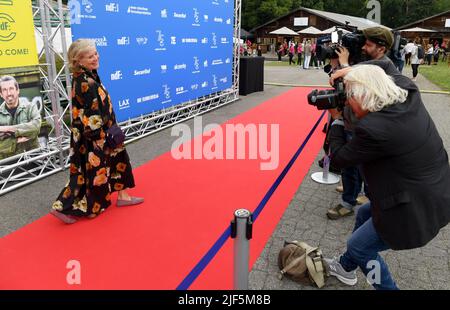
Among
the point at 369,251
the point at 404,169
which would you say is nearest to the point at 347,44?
the point at 404,169

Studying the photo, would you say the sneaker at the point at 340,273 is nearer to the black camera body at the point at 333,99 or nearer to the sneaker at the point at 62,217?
the black camera body at the point at 333,99

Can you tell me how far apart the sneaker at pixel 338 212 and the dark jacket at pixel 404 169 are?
1687mm

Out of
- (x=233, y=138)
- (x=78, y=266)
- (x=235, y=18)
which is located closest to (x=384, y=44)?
(x=78, y=266)

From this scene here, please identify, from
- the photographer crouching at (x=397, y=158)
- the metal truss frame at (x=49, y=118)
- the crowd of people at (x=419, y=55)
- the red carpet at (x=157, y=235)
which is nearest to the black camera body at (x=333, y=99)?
the photographer crouching at (x=397, y=158)

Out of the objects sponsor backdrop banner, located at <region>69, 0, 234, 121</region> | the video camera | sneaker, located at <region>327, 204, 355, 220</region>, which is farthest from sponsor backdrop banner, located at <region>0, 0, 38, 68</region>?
sneaker, located at <region>327, 204, 355, 220</region>

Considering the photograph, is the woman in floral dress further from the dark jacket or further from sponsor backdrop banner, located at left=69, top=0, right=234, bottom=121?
the dark jacket

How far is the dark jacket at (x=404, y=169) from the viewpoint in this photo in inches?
71.9

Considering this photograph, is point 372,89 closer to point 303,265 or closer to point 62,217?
point 303,265

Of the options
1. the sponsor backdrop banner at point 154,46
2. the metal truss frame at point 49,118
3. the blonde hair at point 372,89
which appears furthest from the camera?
the sponsor backdrop banner at point 154,46

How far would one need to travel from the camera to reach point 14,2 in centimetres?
400

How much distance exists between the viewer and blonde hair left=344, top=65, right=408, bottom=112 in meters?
1.88

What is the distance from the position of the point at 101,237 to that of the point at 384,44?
312cm

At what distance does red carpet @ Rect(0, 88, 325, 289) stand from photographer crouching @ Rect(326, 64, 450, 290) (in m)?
Answer: 1.33

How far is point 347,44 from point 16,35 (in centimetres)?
362
